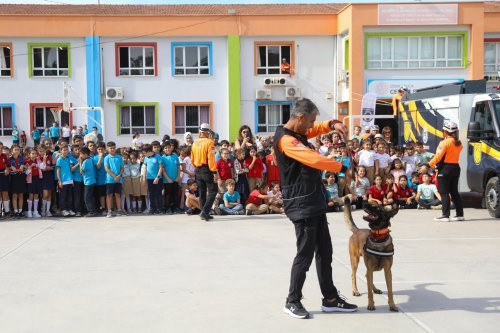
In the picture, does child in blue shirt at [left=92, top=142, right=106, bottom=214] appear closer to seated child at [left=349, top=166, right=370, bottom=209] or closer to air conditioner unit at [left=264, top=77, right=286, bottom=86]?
seated child at [left=349, top=166, right=370, bottom=209]

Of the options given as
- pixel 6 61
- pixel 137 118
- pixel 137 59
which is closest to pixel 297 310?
pixel 137 118

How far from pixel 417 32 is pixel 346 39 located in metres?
3.22

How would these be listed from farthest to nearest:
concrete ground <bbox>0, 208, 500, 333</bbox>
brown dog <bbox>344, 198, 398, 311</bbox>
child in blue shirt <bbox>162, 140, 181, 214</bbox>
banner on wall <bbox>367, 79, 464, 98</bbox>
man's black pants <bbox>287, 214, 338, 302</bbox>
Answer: banner on wall <bbox>367, 79, 464, 98</bbox>
child in blue shirt <bbox>162, 140, 181, 214</bbox>
brown dog <bbox>344, 198, 398, 311</bbox>
man's black pants <bbox>287, 214, 338, 302</bbox>
concrete ground <bbox>0, 208, 500, 333</bbox>

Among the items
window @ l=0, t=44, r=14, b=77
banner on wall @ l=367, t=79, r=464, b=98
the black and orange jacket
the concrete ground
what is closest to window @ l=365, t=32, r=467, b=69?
banner on wall @ l=367, t=79, r=464, b=98

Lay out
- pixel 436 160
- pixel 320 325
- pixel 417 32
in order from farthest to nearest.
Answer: pixel 417 32 < pixel 436 160 < pixel 320 325

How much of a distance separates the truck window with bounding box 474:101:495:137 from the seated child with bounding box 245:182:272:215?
191 inches

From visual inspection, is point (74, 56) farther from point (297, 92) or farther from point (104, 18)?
point (297, 92)

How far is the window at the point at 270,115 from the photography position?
30.0 meters

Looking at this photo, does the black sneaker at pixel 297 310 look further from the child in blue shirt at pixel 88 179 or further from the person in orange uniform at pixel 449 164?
the child in blue shirt at pixel 88 179

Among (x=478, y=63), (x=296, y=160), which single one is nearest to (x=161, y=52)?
(x=478, y=63)

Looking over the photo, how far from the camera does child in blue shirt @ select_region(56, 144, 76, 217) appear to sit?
14.2m

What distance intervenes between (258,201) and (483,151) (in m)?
5.03

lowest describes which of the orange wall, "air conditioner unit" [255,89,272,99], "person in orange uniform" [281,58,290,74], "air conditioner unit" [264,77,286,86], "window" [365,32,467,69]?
"air conditioner unit" [255,89,272,99]

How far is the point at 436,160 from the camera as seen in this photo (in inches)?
487
